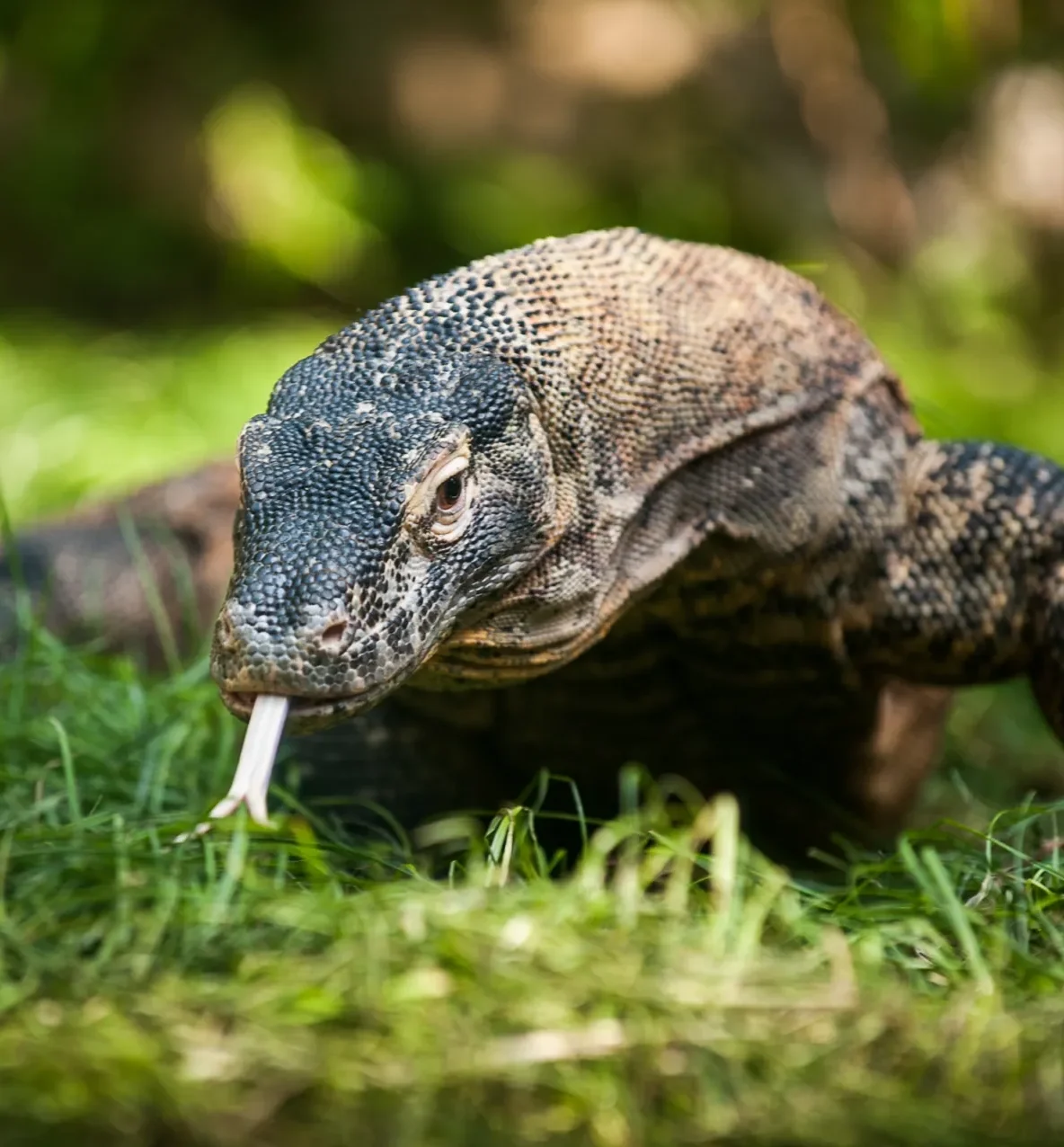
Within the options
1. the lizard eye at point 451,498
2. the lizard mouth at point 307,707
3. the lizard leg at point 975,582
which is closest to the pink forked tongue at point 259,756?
the lizard mouth at point 307,707

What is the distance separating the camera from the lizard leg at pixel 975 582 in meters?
3.28

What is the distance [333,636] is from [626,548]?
0.81 m

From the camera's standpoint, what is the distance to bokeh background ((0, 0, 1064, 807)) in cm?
971

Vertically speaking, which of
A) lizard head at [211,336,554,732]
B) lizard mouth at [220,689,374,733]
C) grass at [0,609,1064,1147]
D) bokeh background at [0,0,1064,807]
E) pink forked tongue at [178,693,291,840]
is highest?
bokeh background at [0,0,1064,807]

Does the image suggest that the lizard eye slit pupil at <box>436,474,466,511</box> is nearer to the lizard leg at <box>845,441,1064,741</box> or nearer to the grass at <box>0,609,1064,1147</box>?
the grass at <box>0,609,1064,1147</box>

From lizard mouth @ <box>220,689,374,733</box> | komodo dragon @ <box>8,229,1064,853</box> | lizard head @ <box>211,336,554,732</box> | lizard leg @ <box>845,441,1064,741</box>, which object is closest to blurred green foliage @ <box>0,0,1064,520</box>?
komodo dragon @ <box>8,229,1064,853</box>

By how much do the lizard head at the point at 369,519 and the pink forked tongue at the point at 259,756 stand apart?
0.03m

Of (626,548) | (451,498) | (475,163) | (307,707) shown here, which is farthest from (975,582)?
(475,163)

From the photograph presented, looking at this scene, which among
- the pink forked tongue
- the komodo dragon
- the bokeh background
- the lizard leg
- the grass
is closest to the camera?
the grass

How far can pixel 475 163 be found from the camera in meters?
10.9

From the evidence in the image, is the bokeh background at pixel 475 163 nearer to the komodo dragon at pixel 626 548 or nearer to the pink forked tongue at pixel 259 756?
the komodo dragon at pixel 626 548

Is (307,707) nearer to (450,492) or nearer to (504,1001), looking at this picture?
(450,492)

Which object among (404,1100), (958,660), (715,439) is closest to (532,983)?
(404,1100)

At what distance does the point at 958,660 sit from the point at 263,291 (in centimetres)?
847
